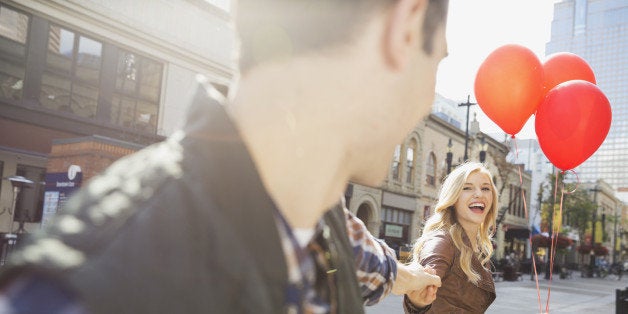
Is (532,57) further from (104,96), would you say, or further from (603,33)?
(603,33)

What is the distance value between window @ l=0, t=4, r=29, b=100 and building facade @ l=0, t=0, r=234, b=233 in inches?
0.9

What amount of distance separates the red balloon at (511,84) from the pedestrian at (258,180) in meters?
3.67

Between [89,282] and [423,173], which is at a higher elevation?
[423,173]

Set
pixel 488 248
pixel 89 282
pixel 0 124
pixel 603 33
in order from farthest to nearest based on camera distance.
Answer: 1. pixel 603 33
2. pixel 0 124
3. pixel 488 248
4. pixel 89 282

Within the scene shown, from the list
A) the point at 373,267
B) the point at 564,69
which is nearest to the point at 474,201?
the point at 564,69

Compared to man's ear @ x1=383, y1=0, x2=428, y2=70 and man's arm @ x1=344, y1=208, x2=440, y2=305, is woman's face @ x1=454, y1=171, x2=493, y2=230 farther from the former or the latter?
man's ear @ x1=383, y1=0, x2=428, y2=70

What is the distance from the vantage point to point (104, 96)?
14.7m

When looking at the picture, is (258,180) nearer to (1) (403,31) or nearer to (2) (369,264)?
(1) (403,31)

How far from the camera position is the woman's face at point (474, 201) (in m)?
3.72

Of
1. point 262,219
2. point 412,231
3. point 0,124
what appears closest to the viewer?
point 262,219

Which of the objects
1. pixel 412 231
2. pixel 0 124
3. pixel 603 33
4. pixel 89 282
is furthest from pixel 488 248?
pixel 603 33

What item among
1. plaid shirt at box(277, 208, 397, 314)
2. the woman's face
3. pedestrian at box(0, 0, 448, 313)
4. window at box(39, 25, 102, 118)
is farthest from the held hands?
window at box(39, 25, 102, 118)

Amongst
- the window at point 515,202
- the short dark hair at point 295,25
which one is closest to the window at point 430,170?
the window at point 515,202

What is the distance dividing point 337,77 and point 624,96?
136 meters
